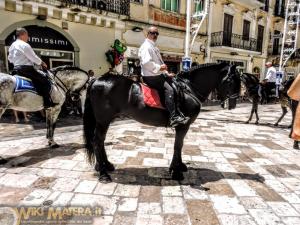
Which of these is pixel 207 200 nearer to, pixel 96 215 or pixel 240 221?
pixel 240 221

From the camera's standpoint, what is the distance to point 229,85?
15.0ft

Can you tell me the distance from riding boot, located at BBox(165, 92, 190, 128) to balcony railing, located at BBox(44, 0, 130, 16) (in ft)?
29.5

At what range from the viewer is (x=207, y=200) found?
370cm

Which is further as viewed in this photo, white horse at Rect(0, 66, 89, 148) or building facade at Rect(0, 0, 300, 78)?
building facade at Rect(0, 0, 300, 78)

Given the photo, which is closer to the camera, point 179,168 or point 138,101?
point 138,101

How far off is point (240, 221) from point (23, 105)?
188 inches

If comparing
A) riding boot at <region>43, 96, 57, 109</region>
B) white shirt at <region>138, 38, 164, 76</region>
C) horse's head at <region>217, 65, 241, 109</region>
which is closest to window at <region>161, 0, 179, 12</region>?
riding boot at <region>43, 96, 57, 109</region>

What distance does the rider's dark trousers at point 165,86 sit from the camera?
166 inches

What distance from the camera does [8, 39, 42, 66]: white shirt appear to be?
5.23 meters

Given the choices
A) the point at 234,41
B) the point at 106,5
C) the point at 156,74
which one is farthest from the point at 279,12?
the point at 156,74

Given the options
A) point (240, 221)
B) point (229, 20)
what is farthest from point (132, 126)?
point (229, 20)

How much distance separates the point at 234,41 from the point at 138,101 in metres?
18.4

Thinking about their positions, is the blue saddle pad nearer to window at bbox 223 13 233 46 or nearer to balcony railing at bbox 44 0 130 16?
balcony railing at bbox 44 0 130 16

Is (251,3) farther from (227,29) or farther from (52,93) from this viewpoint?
(52,93)
